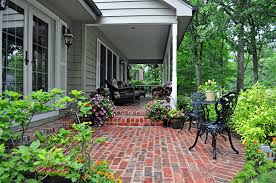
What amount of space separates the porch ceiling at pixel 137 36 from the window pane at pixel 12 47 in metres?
3.30

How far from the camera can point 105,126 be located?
17.0 ft

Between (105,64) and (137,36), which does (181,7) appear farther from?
(105,64)

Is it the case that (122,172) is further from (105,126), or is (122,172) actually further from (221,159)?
(105,126)

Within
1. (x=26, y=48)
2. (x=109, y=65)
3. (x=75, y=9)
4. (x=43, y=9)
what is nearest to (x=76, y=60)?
(x=75, y=9)

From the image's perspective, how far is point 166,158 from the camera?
2.97m

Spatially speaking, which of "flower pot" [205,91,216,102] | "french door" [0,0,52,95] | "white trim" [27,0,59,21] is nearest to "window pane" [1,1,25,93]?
"french door" [0,0,52,95]

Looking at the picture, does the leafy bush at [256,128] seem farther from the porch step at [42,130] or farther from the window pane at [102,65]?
the window pane at [102,65]

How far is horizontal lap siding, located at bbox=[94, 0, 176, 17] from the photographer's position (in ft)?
19.0

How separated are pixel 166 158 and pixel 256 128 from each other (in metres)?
1.23

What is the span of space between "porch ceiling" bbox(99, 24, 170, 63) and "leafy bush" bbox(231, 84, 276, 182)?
3.89m

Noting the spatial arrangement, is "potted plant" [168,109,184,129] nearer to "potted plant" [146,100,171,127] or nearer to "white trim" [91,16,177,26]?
"potted plant" [146,100,171,127]

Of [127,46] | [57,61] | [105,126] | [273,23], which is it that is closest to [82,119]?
[105,126]

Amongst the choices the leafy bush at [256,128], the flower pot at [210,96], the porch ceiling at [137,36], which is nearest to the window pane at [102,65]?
the porch ceiling at [137,36]

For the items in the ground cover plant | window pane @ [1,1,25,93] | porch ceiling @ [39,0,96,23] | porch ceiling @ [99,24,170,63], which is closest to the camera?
the ground cover plant
